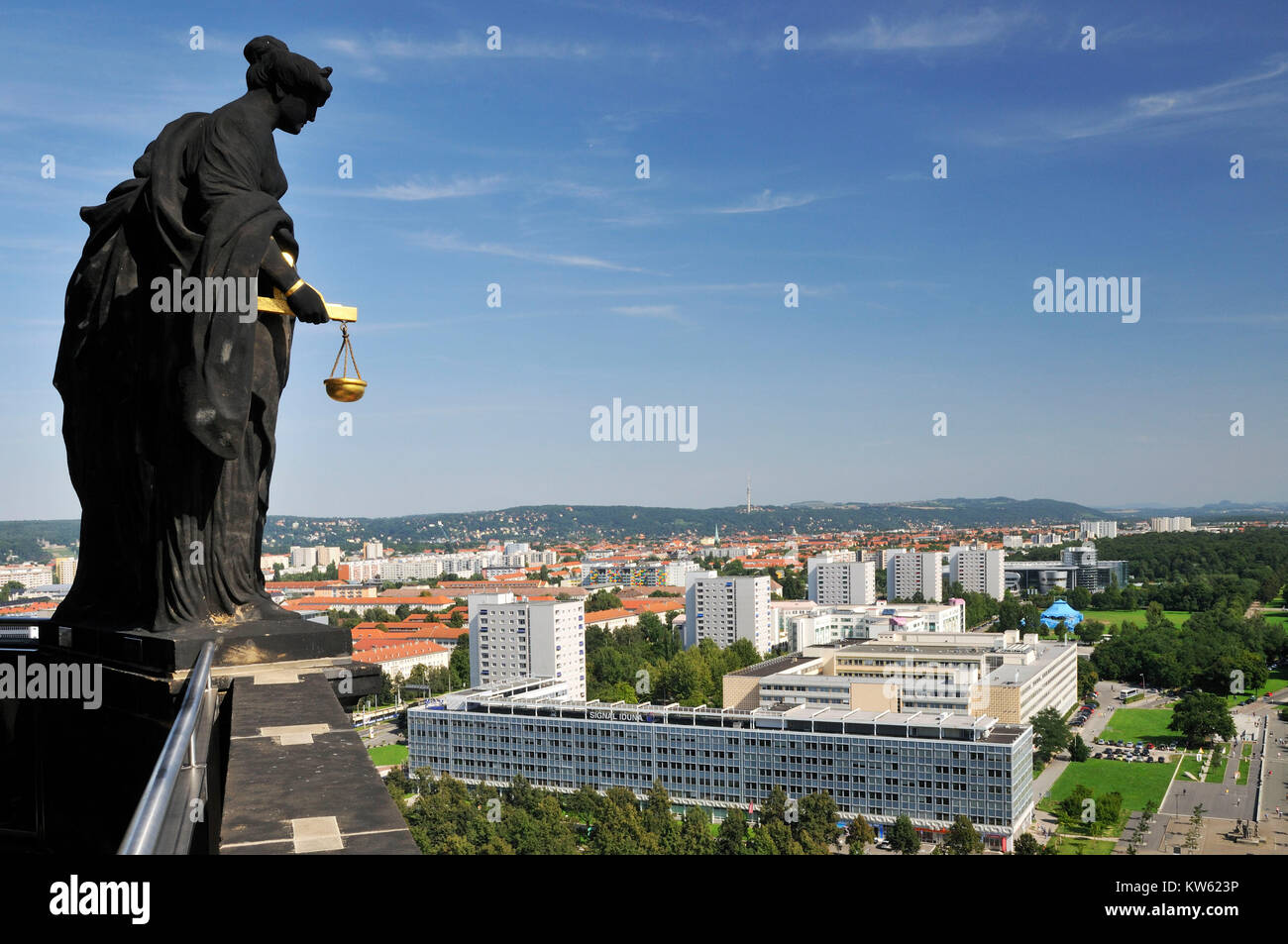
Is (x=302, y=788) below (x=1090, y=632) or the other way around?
the other way around

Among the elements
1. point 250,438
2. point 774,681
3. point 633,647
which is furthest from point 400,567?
point 250,438

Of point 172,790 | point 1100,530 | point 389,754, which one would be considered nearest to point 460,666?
point 389,754

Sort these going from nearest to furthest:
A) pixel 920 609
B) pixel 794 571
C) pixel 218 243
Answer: pixel 218 243, pixel 920 609, pixel 794 571

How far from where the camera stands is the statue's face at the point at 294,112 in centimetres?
403

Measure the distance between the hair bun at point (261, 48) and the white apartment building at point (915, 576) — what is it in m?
82.7

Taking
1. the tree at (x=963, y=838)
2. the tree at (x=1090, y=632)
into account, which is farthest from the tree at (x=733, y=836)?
the tree at (x=1090, y=632)

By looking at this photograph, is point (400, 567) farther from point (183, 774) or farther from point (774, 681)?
point (183, 774)

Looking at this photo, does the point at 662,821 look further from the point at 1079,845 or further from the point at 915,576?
the point at 915,576

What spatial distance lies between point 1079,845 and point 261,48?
25479 mm

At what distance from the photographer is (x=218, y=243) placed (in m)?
3.63

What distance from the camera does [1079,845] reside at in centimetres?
2464

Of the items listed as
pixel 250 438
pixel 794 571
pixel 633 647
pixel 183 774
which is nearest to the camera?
pixel 183 774
